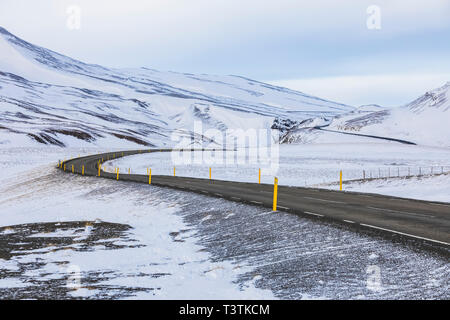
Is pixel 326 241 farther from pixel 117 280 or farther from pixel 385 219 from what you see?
pixel 117 280

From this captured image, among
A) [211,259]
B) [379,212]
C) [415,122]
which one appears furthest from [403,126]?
[211,259]

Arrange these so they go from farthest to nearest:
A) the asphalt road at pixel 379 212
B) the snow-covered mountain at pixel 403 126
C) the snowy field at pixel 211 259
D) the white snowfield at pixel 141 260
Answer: the snow-covered mountain at pixel 403 126
the asphalt road at pixel 379 212
the white snowfield at pixel 141 260
the snowy field at pixel 211 259

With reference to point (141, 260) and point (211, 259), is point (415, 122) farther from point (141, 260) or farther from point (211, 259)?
point (141, 260)

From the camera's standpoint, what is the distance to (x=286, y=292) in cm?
813

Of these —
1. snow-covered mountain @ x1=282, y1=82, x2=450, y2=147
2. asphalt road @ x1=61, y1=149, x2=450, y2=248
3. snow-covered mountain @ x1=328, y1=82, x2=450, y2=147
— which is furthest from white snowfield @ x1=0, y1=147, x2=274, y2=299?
snow-covered mountain @ x1=328, y1=82, x2=450, y2=147

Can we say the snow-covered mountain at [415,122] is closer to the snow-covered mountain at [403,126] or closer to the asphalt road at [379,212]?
the snow-covered mountain at [403,126]

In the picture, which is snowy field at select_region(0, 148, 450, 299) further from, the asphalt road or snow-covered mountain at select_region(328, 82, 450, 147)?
snow-covered mountain at select_region(328, 82, 450, 147)

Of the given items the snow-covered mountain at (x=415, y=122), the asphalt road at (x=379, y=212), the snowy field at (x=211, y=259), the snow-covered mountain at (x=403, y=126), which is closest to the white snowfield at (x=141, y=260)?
the snowy field at (x=211, y=259)

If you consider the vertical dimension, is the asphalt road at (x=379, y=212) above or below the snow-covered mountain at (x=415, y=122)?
below

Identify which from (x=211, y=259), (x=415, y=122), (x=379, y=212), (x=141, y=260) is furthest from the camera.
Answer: (x=415, y=122)

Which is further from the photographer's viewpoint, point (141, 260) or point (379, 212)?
point (379, 212)

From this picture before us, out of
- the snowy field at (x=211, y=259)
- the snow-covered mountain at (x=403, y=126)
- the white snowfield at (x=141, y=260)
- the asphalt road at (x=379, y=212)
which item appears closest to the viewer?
the snowy field at (x=211, y=259)

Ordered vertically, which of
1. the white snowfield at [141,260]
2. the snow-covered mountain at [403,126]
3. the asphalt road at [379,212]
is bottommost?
the white snowfield at [141,260]
